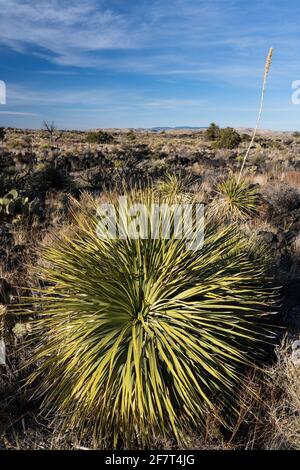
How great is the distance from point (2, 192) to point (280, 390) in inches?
344

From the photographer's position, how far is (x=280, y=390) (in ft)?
11.3

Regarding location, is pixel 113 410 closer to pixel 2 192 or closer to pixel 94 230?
pixel 94 230

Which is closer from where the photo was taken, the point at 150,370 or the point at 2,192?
the point at 150,370

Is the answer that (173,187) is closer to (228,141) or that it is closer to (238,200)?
(238,200)

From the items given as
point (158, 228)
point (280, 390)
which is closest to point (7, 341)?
point (158, 228)

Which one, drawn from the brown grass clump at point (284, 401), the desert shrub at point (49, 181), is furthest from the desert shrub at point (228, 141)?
the brown grass clump at point (284, 401)

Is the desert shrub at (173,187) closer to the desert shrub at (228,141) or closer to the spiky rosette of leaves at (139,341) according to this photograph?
the spiky rosette of leaves at (139,341)

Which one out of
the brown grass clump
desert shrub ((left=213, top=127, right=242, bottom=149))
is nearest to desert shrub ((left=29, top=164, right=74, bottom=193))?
the brown grass clump

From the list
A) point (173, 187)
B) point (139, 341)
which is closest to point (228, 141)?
point (173, 187)

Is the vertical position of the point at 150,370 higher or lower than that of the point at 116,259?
lower

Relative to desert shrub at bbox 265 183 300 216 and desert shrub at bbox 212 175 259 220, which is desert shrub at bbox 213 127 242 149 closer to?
desert shrub at bbox 265 183 300 216

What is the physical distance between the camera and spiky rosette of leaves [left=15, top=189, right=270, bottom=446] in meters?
2.85

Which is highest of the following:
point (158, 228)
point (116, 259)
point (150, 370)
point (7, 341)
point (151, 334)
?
point (158, 228)
